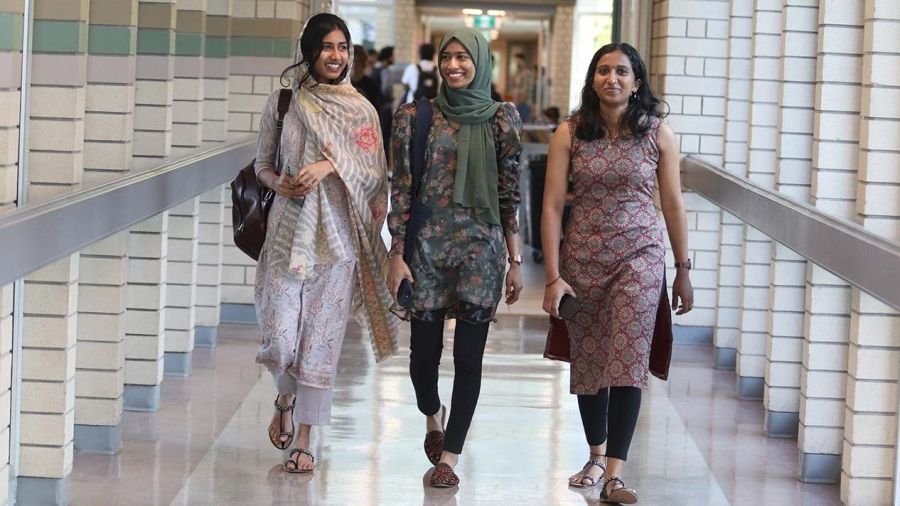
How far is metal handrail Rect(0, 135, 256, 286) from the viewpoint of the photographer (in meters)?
3.99

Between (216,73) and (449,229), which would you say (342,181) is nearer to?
(449,229)

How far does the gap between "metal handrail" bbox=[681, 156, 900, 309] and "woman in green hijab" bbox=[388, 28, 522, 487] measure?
1.05m

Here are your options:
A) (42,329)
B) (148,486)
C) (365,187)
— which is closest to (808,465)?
(365,187)

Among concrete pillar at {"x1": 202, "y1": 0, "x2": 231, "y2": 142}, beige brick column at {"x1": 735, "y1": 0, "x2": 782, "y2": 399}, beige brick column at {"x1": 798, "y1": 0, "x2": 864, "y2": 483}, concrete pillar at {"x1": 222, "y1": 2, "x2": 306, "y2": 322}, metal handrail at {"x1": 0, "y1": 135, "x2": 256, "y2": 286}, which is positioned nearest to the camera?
metal handrail at {"x1": 0, "y1": 135, "x2": 256, "y2": 286}

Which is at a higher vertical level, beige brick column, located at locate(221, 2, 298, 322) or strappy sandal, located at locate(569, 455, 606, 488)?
beige brick column, located at locate(221, 2, 298, 322)

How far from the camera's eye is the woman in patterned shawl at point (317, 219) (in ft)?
17.5

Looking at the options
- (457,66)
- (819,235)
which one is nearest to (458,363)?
(457,66)

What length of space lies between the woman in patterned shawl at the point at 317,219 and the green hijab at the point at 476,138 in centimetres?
39

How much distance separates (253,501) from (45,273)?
1.03 m

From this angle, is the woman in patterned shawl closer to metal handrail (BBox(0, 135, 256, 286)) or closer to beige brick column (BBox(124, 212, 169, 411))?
metal handrail (BBox(0, 135, 256, 286))

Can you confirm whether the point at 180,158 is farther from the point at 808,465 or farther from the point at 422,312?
the point at 808,465

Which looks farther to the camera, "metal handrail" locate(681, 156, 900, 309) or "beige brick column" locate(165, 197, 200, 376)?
"beige brick column" locate(165, 197, 200, 376)

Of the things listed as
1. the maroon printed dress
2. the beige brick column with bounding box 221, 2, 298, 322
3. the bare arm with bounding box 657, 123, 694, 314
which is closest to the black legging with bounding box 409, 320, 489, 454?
the maroon printed dress

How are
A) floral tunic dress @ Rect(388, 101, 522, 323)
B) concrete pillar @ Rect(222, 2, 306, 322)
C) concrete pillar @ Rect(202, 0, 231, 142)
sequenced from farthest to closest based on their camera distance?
concrete pillar @ Rect(222, 2, 306, 322)
concrete pillar @ Rect(202, 0, 231, 142)
floral tunic dress @ Rect(388, 101, 522, 323)
